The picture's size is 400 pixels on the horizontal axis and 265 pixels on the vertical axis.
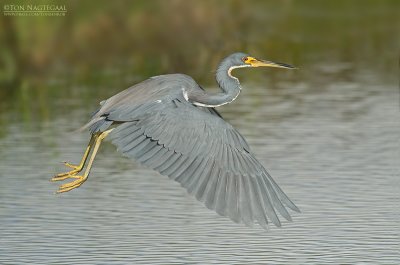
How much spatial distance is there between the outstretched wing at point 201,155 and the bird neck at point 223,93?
271mm

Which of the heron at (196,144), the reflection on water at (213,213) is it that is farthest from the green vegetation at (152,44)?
the heron at (196,144)

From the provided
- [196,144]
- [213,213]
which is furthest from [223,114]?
[196,144]

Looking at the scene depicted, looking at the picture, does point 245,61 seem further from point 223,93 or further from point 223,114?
point 223,114

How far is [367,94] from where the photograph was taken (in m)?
17.5

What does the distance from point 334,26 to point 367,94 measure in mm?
6317

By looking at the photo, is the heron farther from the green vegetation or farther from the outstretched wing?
the green vegetation

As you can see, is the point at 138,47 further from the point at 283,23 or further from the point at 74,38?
the point at 283,23

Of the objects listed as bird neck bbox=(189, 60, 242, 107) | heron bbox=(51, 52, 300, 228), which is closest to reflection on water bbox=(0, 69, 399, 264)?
heron bbox=(51, 52, 300, 228)

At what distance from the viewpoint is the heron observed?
850 centimetres

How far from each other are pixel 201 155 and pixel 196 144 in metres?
0.10

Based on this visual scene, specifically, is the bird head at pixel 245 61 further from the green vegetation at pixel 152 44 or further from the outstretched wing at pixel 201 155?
the green vegetation at pixel 152 44

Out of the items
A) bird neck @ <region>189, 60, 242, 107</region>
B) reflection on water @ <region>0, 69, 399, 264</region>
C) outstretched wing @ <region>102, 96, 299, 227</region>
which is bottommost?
reflection on water @ <region>0, 69, 399, 264</region>

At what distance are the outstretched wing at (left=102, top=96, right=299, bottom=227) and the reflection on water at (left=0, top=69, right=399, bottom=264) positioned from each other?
1.18 meters

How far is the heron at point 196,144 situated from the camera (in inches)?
335
